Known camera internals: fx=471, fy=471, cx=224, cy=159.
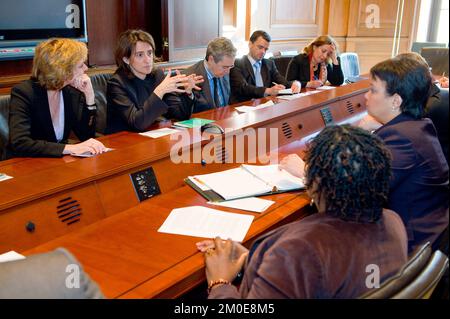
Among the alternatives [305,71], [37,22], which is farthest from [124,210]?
[305,71]

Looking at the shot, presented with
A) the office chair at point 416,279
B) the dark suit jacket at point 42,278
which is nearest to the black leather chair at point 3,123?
the dark suit jacket at point 42,278

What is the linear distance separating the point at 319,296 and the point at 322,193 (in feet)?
0.79

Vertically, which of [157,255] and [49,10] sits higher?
[49,10]

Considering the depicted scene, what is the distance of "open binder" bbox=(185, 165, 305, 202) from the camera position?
Answer: 1667 millimetres

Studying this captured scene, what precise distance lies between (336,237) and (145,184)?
962mm

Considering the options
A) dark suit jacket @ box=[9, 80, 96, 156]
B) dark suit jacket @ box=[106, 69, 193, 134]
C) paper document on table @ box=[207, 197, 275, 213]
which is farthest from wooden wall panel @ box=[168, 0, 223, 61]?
paper document on table @ box=[207, 197, 275, 213]

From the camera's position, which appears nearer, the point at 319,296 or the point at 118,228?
the point at 319,296

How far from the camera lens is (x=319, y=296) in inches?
36.7

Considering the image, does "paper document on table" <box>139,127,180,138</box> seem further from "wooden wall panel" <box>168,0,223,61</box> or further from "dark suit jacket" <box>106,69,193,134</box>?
"wooden wall panel" <box>168,0,223,61</box>

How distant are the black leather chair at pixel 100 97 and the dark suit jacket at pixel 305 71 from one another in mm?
1796

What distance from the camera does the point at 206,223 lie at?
1.44 m

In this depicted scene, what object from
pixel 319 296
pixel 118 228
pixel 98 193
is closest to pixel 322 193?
pixel 319 296

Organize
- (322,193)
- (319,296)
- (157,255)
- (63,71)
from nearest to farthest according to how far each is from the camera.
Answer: (319,296)
(322,193)
(157,255)
(63,71)
